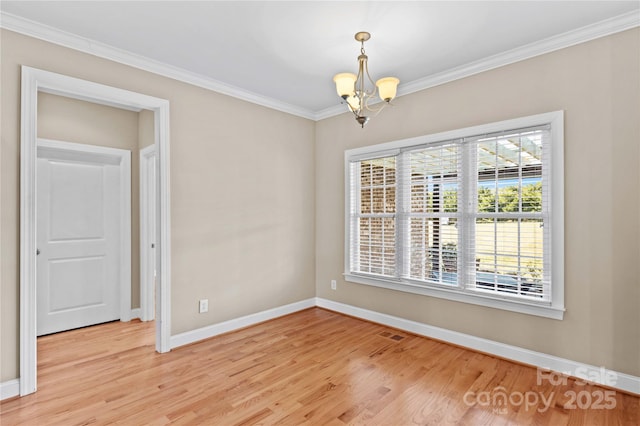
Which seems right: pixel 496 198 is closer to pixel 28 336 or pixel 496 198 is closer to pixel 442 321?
pixel 442 321

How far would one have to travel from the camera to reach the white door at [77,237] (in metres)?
3.66

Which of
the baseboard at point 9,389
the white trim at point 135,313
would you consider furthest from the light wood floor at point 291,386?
the white trim at point 135,313

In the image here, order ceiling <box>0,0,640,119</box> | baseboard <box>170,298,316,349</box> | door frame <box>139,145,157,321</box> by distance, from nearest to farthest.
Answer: ceiling <box>0,0,640,119</box> < baseboard <box>170,298,316,349</box> < door frame <box>139,145,157,321</box>

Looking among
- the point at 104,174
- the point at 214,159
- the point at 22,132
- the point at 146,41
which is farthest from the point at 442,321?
the point at 104,174

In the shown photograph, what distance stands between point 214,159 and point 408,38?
2227 mm

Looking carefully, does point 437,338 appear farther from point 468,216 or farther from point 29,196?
point 29,196

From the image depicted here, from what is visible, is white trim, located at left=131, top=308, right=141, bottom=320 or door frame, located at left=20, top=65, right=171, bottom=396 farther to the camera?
white trim, located at left=131, top=308, right=141, bottom=320

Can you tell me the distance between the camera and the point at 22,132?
2.43 m

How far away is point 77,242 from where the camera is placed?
3.88 m

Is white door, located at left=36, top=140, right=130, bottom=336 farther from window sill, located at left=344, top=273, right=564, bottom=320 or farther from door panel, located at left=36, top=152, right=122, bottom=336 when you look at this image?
window sill, located at left=344, top=273, right=564, bottom=320

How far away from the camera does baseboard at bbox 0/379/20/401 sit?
233 centimetres

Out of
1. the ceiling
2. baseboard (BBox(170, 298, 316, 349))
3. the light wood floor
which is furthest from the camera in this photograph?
baseboard (BBox(170, 298, 316, 349))

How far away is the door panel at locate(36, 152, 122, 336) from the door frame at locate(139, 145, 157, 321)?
268mm

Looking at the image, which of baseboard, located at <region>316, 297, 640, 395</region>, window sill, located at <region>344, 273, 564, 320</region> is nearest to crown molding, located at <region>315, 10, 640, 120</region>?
window sill, located at <region>344, 273, 564, 320</region>
